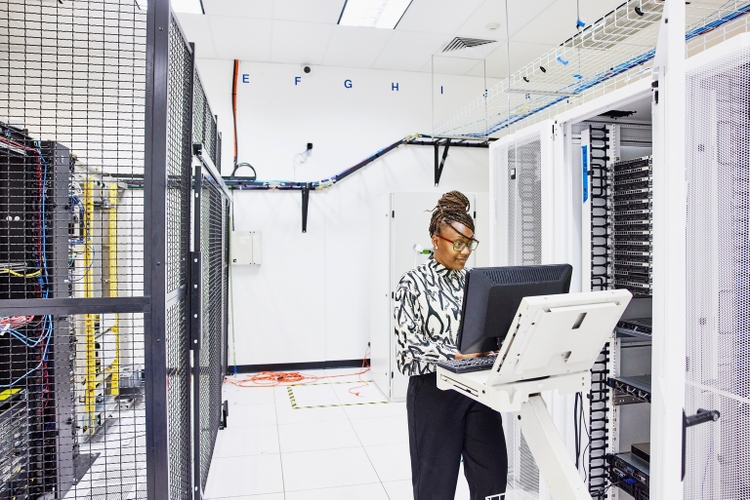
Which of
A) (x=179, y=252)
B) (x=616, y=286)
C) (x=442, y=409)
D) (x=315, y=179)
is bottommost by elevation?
(x=442, y=409)

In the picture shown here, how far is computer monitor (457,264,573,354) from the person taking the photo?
1335mm

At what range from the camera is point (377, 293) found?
4461 mm

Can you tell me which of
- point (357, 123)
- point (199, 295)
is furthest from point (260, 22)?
point (199, 295)

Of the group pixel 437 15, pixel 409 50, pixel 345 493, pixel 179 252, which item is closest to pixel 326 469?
pixel 345 493

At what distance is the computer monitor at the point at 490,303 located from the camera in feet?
4.38

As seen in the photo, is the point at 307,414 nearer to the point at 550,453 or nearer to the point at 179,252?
the point at 179,252

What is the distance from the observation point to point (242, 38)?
430cm

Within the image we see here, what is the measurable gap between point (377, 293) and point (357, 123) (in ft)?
6.22

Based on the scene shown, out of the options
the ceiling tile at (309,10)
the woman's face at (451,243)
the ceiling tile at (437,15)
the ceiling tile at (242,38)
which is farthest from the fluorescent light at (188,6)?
the woman's face at (451,243)

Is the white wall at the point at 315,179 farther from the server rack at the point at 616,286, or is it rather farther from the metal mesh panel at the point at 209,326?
the server rack at the point at 616,286

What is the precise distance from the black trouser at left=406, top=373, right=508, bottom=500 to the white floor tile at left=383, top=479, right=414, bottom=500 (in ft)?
3.13

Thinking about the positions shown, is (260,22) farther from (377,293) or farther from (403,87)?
(377,293)

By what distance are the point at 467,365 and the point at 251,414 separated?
2.87 m

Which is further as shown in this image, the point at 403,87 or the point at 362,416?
the point at 403,87
